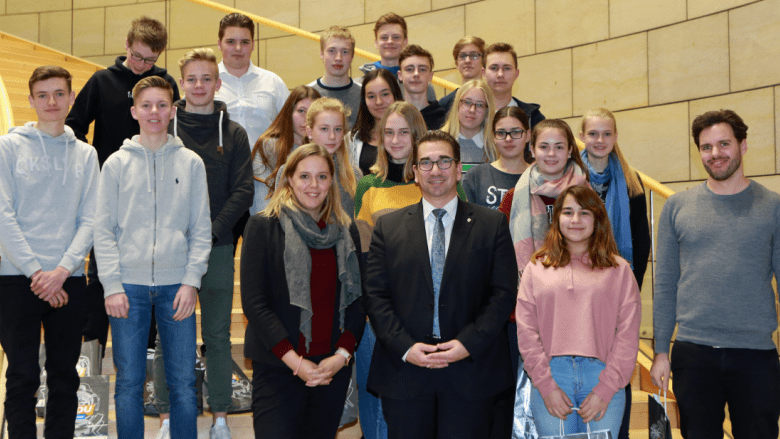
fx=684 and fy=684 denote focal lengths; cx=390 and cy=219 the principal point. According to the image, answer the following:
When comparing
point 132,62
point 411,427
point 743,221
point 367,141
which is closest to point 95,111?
point 132,62

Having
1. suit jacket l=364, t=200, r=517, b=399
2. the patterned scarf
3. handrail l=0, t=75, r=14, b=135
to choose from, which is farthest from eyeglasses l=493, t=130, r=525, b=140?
handrail l=0, t=75, r=14, b=135

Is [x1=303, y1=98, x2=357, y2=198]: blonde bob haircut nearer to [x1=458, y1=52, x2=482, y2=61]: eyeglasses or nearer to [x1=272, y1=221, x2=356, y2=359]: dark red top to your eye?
[x1=272, y1=221, x2=356, y2=359]: dark red top

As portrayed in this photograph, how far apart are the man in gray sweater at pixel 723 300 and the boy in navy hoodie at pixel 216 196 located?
2.03 m

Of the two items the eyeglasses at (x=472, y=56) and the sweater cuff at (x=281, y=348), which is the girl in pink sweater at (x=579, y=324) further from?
the eyeglasses at (x=472, y=56)

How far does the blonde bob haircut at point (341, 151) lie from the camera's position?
11.5ft

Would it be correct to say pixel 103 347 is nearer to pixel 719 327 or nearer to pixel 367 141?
pixel 367 141

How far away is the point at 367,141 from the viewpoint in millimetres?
3818

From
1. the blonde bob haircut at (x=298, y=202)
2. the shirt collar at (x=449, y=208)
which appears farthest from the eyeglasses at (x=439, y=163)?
the blonde bob haircut at (x=298, y=202)

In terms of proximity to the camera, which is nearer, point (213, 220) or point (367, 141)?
point (213, 220)

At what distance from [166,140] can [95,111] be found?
3.65 feet

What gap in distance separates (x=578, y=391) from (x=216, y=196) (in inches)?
79.4

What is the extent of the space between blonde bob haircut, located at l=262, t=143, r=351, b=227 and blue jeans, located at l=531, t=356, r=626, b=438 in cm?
106

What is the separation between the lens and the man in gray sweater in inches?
110

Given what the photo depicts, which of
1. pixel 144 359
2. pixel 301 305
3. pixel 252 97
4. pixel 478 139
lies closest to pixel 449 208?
pixel 301 305
